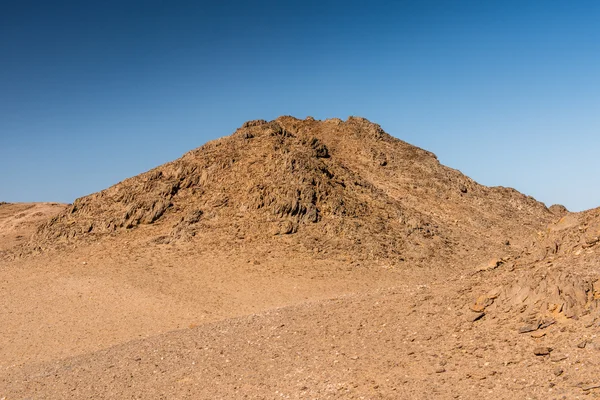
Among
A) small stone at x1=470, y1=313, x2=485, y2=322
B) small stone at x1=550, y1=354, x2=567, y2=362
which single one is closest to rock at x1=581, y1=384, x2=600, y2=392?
small stone at x1=550, y1=354, x2=567, y2=362

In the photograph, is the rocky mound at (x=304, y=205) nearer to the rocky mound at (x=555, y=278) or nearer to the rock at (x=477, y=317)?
the rocky mound at (x=555, y=278)

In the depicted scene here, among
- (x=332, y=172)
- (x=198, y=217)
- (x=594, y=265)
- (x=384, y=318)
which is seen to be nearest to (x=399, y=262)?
(x=332, y=172)

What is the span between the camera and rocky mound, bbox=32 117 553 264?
2959cm

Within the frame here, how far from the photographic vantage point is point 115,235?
102ft

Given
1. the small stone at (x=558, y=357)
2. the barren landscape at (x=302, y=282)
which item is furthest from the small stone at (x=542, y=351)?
the small stone at (x=558, y=357)

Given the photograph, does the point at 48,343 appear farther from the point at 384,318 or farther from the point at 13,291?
the point at 384,318

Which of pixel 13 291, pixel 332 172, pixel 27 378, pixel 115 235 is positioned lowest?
pixel 27 378

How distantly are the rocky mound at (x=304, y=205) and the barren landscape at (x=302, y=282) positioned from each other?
13cm

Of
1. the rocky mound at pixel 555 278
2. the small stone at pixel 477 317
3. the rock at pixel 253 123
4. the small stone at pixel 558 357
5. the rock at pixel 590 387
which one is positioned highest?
the rock at pixel 253 123

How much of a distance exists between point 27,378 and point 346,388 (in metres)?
9.20

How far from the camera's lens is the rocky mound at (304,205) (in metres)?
29.6

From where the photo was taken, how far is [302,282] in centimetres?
2475

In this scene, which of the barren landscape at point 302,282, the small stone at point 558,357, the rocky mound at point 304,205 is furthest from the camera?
the rocky mound at point 304,205

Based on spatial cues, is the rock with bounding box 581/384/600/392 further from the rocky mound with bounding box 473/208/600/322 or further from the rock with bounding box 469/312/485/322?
the rock with bounding box 469/312/485/322
